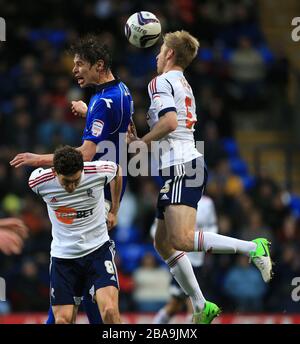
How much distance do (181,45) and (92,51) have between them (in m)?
0.89

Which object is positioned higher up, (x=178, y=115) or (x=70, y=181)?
(x=178, y=115)

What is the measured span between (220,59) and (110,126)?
9879mm

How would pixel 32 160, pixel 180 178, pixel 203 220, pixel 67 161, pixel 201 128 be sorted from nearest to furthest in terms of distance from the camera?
pixel 67 161 → pixel 32 160 → pixel 180 178 → pixel 203 220 → pixel 201 128

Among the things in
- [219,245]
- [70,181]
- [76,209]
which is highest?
[70,181]

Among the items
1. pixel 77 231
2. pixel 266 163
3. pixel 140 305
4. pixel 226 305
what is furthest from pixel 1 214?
pixel 77 231

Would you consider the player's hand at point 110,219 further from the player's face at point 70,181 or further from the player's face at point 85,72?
the player's face at point 85,72

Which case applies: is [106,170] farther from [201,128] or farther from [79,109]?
[201,128]

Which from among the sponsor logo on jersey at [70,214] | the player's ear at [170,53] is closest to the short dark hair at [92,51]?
the player's ear at [170,53]

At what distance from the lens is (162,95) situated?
9828mm

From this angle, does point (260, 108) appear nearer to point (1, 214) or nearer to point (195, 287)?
point (1, 214)

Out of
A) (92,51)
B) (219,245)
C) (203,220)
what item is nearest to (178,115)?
(92,51)

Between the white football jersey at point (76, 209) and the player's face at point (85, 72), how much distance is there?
1.02 meters

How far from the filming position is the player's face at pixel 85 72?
32.1 ft

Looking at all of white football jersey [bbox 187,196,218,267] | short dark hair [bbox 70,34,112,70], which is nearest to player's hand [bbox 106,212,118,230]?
short dark hair [bbox 70,34,112,70]
